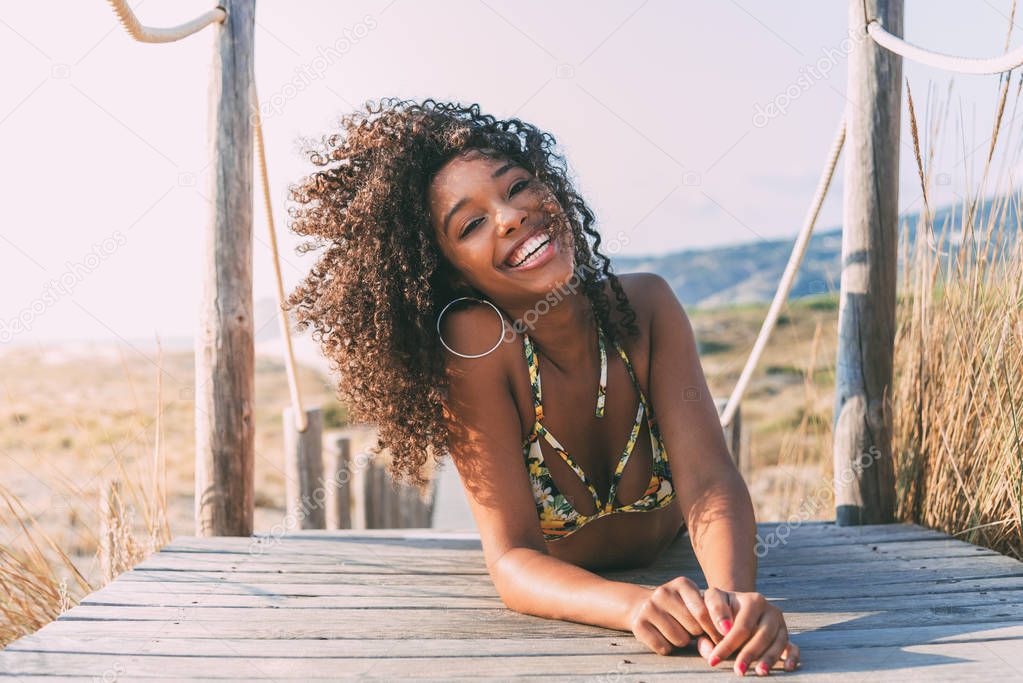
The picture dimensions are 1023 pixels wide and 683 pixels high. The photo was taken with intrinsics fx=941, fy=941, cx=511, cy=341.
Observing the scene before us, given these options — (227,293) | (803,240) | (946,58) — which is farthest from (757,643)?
(227,293)

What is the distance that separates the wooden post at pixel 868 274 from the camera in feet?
9.07

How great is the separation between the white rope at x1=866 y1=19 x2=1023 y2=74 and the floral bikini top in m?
1.00

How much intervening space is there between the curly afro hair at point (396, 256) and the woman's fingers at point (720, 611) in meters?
0.84

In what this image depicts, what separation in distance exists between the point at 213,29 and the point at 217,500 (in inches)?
55.8

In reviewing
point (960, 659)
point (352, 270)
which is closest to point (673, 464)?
point (960, 659)

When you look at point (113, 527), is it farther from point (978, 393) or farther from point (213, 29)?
point (978, 393)

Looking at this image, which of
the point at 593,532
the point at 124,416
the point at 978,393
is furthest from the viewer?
the point at 124,416

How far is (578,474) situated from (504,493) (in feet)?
0.94

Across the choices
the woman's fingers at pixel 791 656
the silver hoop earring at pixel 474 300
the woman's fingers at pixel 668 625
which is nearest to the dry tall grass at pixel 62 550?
the silver hoop earring at pixel 474 300

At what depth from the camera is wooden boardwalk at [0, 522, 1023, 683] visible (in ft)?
5.67

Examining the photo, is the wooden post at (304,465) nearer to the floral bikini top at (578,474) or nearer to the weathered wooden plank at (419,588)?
the weathered wooden plank at (419,588)

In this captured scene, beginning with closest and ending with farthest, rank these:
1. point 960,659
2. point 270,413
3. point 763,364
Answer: point 960,659, point 763,364, point 270,413

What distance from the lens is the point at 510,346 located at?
221 cm

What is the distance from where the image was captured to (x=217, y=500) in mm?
2857
